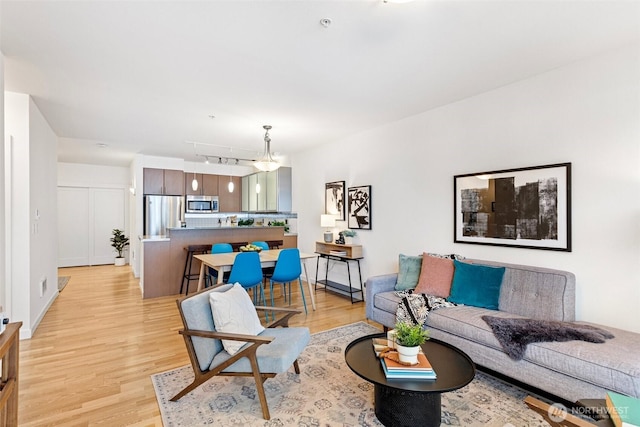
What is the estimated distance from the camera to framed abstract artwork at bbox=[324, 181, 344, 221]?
5.22m

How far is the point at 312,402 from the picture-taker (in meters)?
2.23

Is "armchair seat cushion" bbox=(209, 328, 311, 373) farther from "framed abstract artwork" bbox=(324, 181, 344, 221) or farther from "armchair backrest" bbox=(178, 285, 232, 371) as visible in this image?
"framed abstract artwork" bbox=(324, 181, 344, 221)

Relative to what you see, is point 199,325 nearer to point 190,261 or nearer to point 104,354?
point 104,354

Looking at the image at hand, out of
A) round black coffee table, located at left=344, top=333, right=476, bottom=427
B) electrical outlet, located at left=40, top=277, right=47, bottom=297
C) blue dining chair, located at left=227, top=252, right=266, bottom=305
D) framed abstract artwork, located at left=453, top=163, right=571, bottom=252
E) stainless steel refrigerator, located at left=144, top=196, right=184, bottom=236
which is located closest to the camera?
round black coffee table, located at left=344, top=333, right=476, bottom=427

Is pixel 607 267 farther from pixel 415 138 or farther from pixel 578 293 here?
pixel 415 138

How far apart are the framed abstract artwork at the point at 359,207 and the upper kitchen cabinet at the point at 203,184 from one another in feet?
13.2

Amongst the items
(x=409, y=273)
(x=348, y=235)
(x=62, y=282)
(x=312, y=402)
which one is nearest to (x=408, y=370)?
(x=312, y=402)

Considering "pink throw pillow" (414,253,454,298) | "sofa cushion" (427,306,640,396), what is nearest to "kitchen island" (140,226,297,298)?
"pink throw pillow" (414,253,454,298)

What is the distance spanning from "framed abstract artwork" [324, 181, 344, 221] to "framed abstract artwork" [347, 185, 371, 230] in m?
0.17

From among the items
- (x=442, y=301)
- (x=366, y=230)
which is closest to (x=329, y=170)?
(x=366, y=230)

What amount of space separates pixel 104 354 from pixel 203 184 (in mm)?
5000

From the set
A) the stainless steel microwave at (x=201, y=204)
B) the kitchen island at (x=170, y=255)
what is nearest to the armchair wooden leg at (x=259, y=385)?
the kitchen island at (x=170, y=255)

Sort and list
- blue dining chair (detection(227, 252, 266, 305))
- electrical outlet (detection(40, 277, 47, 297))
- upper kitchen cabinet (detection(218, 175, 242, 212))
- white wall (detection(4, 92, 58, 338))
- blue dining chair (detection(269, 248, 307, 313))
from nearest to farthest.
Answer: white wall (detection(4, 92, 58, 338)), blue dining chair (detection(227, 252, 266, 305)), electrical outlet (detection(40, 277, 47, 297)), blue dining chair (detection(269, 248, 307, 313)), upper kitchen cabinet (detection(218, 175, 242, 212))

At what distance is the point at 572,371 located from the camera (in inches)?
76.7
